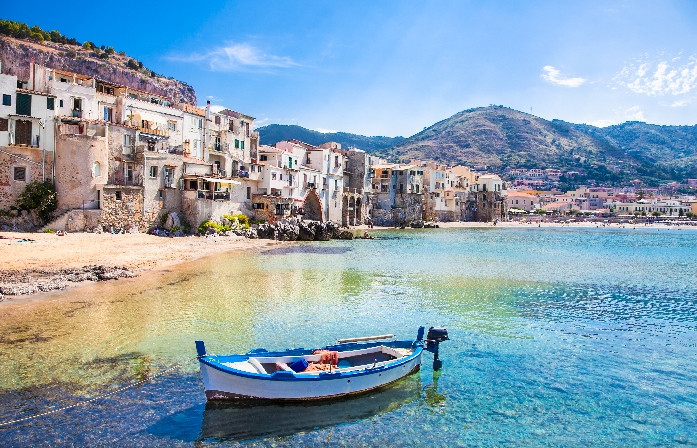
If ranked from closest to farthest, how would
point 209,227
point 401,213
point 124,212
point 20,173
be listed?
point 20,173 → point 124,212 → point 209,227 → point 401,213

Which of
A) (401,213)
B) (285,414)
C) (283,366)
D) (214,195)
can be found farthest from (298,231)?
(285,414)

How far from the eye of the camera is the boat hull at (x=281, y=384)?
39.4ft

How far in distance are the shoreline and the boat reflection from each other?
14995mm

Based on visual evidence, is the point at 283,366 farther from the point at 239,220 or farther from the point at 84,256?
the point at 239,220

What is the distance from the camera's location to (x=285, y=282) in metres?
29.9

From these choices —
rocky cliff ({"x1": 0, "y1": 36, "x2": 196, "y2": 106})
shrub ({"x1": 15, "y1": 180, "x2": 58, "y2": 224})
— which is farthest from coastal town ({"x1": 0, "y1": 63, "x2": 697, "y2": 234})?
rocky cliff ({"x1": 0, "y1": 36, "x2": 196, "y2": 106})

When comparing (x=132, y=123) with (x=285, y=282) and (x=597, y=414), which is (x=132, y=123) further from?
(x=597, y=414)

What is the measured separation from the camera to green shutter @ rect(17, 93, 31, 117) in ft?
129

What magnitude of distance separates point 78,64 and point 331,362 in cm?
10829

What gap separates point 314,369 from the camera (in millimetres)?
13383

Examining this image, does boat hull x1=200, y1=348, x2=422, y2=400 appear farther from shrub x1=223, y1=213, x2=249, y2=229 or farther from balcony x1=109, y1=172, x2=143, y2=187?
shrub x1=223, y1=213, x2=249, y2=229

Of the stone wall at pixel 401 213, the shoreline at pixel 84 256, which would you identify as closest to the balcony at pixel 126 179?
the shoreline at pixel 84 256

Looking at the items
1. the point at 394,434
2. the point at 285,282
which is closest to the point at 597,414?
the point at 394,434

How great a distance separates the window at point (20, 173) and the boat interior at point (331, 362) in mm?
36161
